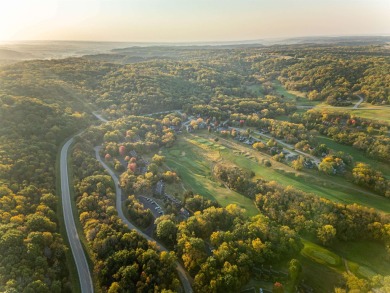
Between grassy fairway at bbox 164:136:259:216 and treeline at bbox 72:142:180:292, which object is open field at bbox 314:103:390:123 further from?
treeline at bbox 72:142:180:292

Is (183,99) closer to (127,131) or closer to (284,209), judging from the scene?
(127,131)

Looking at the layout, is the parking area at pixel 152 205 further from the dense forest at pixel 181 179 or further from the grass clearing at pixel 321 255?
the grass clearing at pixel 321 255

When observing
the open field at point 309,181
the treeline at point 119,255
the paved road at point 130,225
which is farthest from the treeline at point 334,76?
the treeline at point 119,255

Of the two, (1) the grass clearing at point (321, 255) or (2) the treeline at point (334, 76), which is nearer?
(1) the grass clearing at point (321, 255)

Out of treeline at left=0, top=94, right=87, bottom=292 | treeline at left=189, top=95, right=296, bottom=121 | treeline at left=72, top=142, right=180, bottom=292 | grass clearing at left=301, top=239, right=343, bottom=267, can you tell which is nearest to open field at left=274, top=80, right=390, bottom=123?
treeline at left=189, top=95, right=296, bottom=121

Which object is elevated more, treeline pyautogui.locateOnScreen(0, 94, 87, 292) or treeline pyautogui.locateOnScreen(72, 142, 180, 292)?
treeline pyautogui.locateOnScreen(0, 94, 87, 292)

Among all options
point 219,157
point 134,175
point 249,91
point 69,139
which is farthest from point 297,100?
point 69,139
